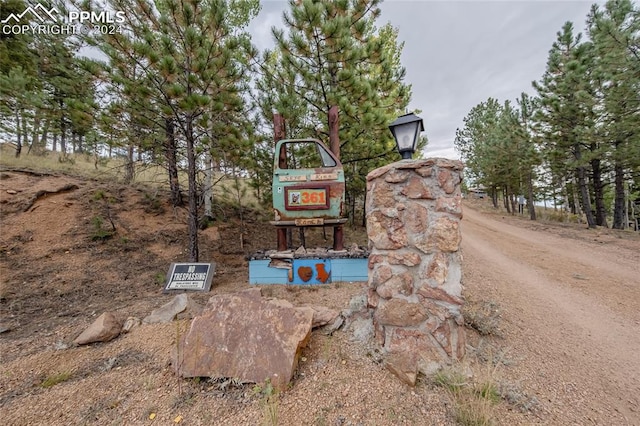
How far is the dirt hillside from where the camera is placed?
1.58 m

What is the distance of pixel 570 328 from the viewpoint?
8.50ft

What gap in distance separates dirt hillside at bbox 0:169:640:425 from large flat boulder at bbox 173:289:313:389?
0.33ft

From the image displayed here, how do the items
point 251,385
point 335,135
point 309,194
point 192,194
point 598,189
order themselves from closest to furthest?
point 251,385 < point 309,194 < point 192,194 < point 335,135 < point 598,189

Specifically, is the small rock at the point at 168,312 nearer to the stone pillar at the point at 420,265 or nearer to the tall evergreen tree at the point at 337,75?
the stone pillar at the point at 420,265

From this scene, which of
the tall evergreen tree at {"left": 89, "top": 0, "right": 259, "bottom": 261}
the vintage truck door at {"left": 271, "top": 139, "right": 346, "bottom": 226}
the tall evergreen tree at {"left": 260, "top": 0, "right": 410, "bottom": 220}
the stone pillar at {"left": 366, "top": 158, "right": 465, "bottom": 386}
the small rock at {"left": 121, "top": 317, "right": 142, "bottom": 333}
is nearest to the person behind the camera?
the stone pillar at {"left": 366, "top": 158, "right": 465, "bottom": 386}

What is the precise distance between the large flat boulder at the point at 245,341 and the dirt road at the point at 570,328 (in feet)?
5.57

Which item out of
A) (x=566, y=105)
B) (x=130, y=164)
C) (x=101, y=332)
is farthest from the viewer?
(x=566, y=105)

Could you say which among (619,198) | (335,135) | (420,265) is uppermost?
(335,135)

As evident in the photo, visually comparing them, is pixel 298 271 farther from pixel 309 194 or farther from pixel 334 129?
pixel 334 129

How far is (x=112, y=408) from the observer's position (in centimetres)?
162

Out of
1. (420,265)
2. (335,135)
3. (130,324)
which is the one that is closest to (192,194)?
(130,324)

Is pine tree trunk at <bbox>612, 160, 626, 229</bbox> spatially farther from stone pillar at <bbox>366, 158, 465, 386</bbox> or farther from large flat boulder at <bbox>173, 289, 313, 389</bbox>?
large flat boulder at <bbox>173, 289, 313, 389</bbox>

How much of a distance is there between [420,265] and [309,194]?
6.79 ft

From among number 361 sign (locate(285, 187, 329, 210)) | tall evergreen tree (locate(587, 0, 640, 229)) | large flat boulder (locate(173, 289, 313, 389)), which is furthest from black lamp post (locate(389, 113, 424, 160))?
tall evergreen tree (locate(587, 0, 640, 229))
